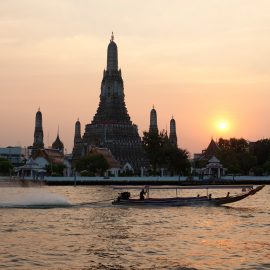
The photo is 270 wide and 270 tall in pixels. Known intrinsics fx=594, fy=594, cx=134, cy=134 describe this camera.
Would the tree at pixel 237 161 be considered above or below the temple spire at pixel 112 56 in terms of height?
below

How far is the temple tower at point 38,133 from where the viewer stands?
164125 mm

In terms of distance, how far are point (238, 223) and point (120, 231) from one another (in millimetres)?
8423

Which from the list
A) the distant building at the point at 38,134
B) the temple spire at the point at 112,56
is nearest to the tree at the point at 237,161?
Answer: the temple spire at the point at 112,56

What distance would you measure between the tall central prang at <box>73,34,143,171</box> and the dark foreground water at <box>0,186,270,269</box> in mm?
100200

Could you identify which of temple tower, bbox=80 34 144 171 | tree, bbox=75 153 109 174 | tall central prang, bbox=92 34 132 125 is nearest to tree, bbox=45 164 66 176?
tree, bbox=75 153 109 174

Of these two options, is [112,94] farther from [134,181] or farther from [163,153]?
[134,181]

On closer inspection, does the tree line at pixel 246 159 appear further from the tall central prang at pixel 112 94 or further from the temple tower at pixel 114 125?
the tall central prang at pixel 112 94

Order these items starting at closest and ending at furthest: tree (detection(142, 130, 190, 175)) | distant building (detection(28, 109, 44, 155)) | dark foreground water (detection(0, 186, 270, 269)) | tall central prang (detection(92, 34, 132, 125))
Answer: dark foreground water (detection(0, 186, 270, 269)), tree (detection(142, 130, 190, 175)), tall central prang (detection(92, 34, 132, 125)), distant building (detection(28, 109, 44, 155))

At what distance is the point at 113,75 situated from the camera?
154250 mm

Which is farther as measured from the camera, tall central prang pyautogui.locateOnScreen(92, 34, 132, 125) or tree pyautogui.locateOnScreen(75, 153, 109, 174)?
tall central prang pyautogui.locateOnScreen(92, 34, 132, 125)

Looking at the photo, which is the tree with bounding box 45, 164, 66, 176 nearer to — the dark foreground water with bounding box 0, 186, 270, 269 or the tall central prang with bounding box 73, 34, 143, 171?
the tall central prang with bounding box 73, 34, 143, 171

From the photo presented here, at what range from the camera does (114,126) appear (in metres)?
148

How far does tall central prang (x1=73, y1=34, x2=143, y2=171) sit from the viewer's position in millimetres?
145250

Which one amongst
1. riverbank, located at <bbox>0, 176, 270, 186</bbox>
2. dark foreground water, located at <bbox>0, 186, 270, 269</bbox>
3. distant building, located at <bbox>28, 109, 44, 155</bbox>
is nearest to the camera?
dark foreground water, located at <bbox>0, 186, 270, 269</bbox>
